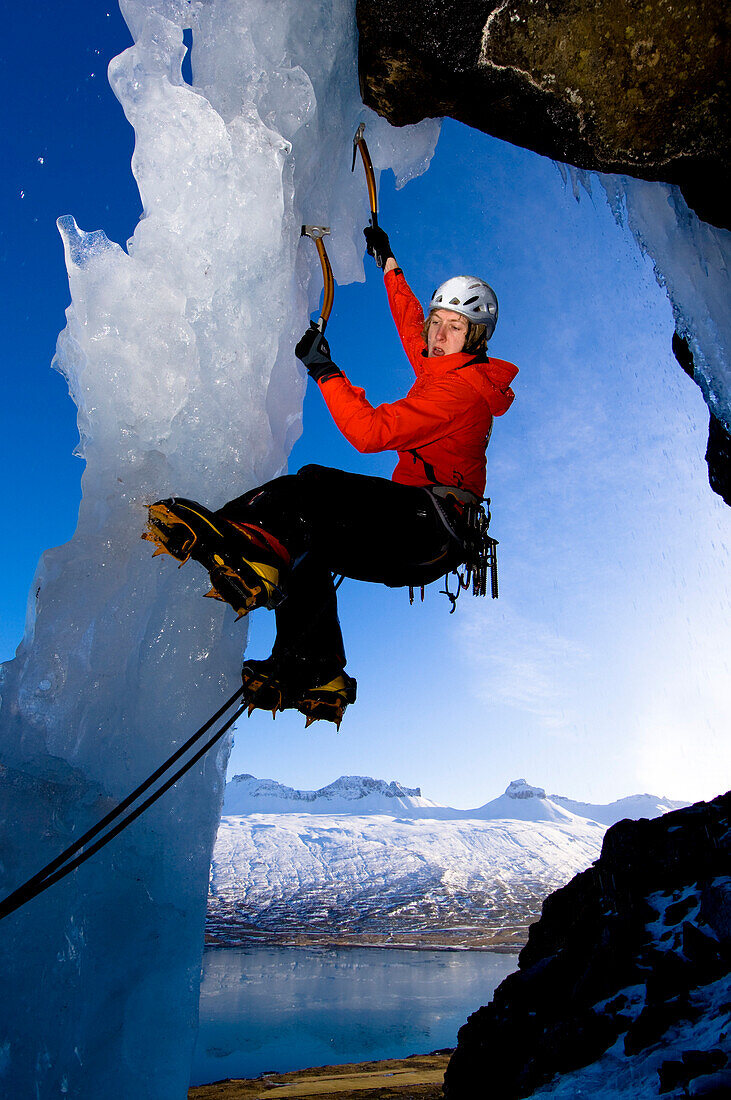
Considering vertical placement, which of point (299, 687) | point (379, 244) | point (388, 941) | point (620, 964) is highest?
point (379, 244)

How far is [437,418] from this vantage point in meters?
3.10

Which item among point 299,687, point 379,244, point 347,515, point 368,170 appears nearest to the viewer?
point 347,515

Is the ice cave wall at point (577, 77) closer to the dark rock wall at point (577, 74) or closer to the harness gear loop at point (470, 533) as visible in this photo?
the dark rock wall at point (577, 74)

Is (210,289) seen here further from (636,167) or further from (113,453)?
(636,167)

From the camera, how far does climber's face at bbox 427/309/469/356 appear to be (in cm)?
348

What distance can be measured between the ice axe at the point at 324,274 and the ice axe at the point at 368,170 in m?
0.70

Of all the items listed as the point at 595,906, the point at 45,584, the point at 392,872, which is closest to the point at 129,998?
the point at 45,584

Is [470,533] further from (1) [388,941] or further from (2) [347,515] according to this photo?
(1) [388,941]

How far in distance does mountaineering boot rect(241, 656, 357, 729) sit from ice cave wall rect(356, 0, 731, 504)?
15.8ft

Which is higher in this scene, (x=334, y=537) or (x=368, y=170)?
(x=368, y=170)

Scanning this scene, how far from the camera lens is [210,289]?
356 centimetres

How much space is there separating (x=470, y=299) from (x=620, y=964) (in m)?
12.6

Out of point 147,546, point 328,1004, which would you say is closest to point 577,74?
point 147,546

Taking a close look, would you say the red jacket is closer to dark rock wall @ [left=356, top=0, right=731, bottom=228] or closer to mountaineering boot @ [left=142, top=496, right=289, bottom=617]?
mountaineering boot @ [left=142, top=496, right=289, bottom=617]
